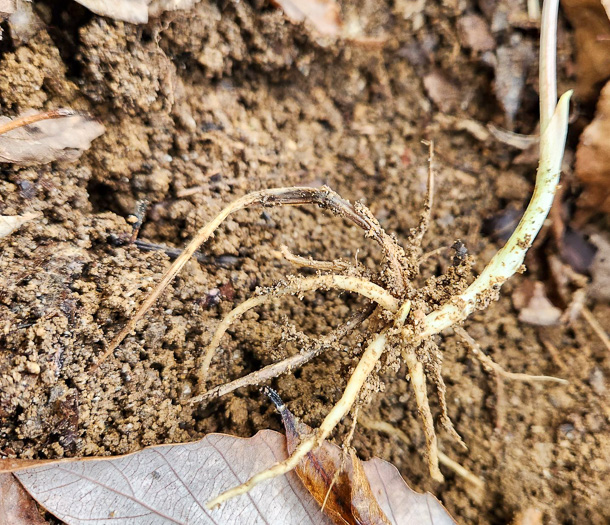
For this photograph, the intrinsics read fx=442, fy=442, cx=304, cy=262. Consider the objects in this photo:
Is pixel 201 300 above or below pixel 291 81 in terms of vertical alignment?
below

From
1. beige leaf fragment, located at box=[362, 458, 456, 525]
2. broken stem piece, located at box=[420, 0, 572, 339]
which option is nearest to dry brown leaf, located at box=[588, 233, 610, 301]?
broken stem piece, located at box=[420, 0, 572, 339]

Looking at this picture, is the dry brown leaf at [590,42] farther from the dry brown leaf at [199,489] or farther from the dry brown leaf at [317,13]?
the dry brown leaf at [199,489]

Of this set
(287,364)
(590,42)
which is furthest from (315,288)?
(590,42)

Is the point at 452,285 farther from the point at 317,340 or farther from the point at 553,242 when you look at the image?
the point at 553,242

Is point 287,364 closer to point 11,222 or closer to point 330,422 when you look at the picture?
point 330,422

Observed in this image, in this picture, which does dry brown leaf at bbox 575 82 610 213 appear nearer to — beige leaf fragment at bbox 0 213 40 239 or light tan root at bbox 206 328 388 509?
light tan root at bbox 206 328 388 509

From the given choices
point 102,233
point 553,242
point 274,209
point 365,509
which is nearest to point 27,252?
point 102,233

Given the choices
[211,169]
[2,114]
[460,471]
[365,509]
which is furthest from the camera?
[211,169]

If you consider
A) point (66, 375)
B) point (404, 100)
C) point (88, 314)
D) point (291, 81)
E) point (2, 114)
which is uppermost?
point (404, 100)
